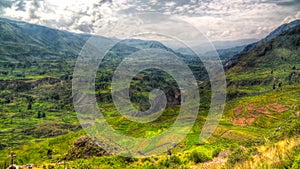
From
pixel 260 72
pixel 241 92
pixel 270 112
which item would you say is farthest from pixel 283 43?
pixel 270 112

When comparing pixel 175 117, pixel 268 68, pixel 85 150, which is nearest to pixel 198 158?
pixel 85 150

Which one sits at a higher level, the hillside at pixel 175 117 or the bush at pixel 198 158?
the bush at pixel 198 158

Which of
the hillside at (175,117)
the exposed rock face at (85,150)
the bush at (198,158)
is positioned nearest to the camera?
the hillside at (175,117)

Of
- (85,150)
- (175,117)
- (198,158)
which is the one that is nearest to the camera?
(198,158)

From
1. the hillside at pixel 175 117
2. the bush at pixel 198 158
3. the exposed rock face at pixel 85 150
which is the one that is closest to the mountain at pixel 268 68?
the hillside at pixel 175 117

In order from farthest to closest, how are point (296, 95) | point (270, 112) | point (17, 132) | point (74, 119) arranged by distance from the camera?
1. point (74, 119)
2. point (17, 132)
3. point (296, 95)
4. point (270, 112)

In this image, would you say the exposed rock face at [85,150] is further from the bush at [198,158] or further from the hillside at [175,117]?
the bush at [198,158]

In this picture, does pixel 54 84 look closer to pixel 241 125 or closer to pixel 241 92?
pixel 241 92

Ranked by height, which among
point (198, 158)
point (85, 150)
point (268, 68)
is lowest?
point (268, 68)

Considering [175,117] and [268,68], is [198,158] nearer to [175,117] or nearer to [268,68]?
[175,117]
